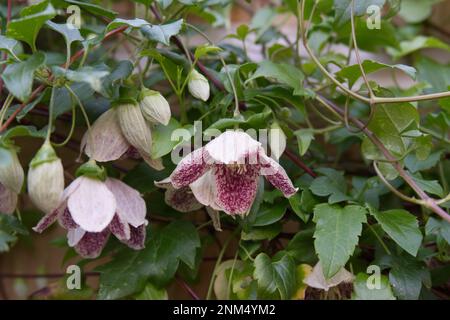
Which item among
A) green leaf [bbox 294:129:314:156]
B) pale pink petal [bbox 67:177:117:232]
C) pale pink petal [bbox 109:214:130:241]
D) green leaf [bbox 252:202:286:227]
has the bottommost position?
green leaf [bbox 252:202:286:227]

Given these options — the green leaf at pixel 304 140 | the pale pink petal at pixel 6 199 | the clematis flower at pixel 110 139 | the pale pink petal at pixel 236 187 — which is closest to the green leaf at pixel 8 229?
the pale pink petal at pixel 6 199

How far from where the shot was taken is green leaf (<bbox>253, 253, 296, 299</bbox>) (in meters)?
0.64

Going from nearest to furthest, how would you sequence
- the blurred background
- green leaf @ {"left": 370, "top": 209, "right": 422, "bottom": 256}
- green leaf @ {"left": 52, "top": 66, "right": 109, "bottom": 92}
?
green leaf @ {"left": 52, "top": 66, "right": 109, "bottom": 92} < green leaf @ {"left": 370, "top": 209, "right": 422, "bottom": 256} < the blurred background

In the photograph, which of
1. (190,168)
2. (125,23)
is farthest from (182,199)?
(125,23)

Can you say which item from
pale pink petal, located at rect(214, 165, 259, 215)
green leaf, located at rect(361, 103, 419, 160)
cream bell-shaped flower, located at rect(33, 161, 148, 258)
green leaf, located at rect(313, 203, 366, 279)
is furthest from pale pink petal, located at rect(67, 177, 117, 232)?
green leaf, located at rect(361, 103, 419, 160)

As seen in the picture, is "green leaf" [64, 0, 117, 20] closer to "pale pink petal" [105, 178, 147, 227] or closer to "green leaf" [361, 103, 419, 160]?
"pale pink petal" [105, 178, 147, 227]

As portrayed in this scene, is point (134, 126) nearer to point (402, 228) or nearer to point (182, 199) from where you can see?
point (182, 199)

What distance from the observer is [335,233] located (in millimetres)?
602

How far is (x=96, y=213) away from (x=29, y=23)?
0.19 metres

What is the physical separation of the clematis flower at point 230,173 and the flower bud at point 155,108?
0.19ft
